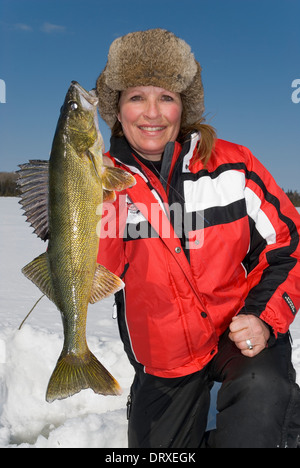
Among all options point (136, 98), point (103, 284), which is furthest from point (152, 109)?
point (103, 284)

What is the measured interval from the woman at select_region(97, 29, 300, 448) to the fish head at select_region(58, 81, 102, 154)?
2.44 ft

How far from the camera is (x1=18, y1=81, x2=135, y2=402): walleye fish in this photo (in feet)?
6.79

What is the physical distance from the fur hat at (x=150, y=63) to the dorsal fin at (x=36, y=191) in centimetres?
128

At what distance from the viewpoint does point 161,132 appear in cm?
310

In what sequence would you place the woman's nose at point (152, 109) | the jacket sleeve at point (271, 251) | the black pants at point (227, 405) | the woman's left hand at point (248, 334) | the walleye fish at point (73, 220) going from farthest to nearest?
the woman's nose at point (152, 109), the jacket sleeve at point (271, 251), the woman's left hand at point (248, 334), the black pants at point (227, 405), the walleye fish at point (73, 220)

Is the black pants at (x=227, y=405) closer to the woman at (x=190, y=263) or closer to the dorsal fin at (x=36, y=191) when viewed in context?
the woman at (x=190, y=263)

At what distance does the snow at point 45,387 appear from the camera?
3162mm

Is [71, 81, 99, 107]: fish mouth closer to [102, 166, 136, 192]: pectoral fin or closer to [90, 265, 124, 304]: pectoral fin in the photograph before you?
[102, 166, 136, 192]: pectoral fin

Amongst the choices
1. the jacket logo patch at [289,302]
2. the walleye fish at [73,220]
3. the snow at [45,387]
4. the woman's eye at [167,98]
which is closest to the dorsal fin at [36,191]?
the walleye fish at [73,220]

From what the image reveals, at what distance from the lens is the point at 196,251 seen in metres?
2.79
